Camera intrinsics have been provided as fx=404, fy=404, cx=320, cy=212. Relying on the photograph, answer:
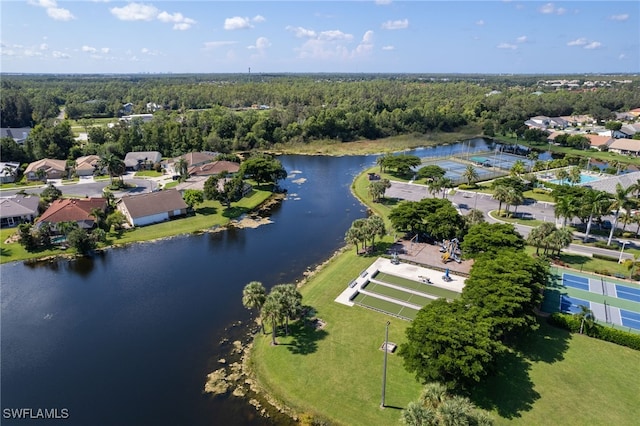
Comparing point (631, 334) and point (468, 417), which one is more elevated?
point (468, 417)

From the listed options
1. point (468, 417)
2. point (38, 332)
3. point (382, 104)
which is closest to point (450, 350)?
point (468, 417)

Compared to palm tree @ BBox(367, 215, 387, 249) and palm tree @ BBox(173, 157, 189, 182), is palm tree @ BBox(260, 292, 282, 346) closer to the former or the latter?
palm tree @ BBox(367, 215, 387, 249)

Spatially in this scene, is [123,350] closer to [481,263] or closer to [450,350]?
[450,350]

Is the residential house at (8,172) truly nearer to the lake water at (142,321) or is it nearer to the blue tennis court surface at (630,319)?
the lake water at (142,321)

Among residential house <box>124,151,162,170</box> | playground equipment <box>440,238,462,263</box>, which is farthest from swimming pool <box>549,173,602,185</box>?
residential house <box>124,151,162,170</box>

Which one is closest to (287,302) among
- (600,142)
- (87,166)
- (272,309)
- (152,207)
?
(272,309)
